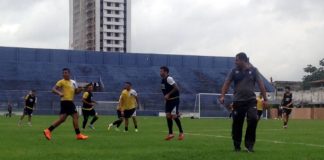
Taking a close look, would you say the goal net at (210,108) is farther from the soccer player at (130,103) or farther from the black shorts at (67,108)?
the black shorts at (67,108)

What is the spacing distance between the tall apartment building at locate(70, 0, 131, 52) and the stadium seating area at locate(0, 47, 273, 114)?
223ft

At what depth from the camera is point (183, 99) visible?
80750 mm

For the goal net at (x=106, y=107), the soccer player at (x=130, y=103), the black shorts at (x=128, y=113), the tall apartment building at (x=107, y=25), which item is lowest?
the goal net at (x=106, y=107)

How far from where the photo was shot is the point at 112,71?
9000 centimetres

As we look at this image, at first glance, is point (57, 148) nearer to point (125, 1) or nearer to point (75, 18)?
point (125, 1)

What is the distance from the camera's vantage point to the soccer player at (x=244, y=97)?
1245 centimetres

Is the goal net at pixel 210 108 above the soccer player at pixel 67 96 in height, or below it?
below

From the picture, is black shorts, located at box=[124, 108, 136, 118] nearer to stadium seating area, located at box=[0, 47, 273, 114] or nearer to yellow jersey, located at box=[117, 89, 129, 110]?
yellow jersey, located at box=[117, 89, 129, 110]

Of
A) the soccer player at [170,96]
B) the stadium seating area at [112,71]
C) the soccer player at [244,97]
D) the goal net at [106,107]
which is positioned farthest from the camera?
the stadium seating area at [112,71]

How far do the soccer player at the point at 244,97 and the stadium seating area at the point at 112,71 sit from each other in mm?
59241

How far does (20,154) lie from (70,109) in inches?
207

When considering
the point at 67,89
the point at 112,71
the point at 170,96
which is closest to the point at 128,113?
the point at 170,96

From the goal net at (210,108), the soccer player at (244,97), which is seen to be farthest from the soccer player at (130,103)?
the goal net at (210,108)

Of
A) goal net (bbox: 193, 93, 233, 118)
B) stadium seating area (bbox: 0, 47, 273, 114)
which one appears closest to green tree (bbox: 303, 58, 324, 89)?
stadium seating area (bbox: 0, 47, 273, 114)
